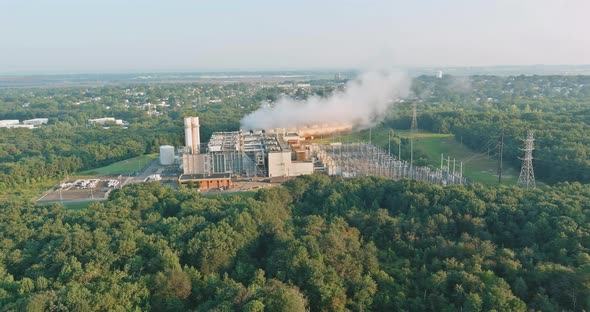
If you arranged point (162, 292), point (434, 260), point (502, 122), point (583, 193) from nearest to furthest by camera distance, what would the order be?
point (162, 292) → point (434, 260) → point (583, 193) → point (502, 122)

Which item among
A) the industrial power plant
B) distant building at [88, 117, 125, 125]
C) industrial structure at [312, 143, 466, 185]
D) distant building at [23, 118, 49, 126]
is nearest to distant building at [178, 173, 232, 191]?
the industrial power plant

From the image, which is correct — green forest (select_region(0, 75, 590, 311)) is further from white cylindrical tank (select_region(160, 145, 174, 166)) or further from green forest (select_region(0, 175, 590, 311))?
white cylindrical tank (select_region(160, 145, 174, 166))

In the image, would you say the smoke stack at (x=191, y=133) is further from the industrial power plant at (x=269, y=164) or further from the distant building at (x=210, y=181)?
the distant building at (x=210, y=181)

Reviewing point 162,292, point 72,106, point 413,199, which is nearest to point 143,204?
point 162,292

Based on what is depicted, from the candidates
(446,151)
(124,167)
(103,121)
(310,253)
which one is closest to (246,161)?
(124,167)

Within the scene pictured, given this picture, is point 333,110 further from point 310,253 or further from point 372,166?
point 310,253

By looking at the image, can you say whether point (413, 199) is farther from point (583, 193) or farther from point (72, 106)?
point (72, 106)
